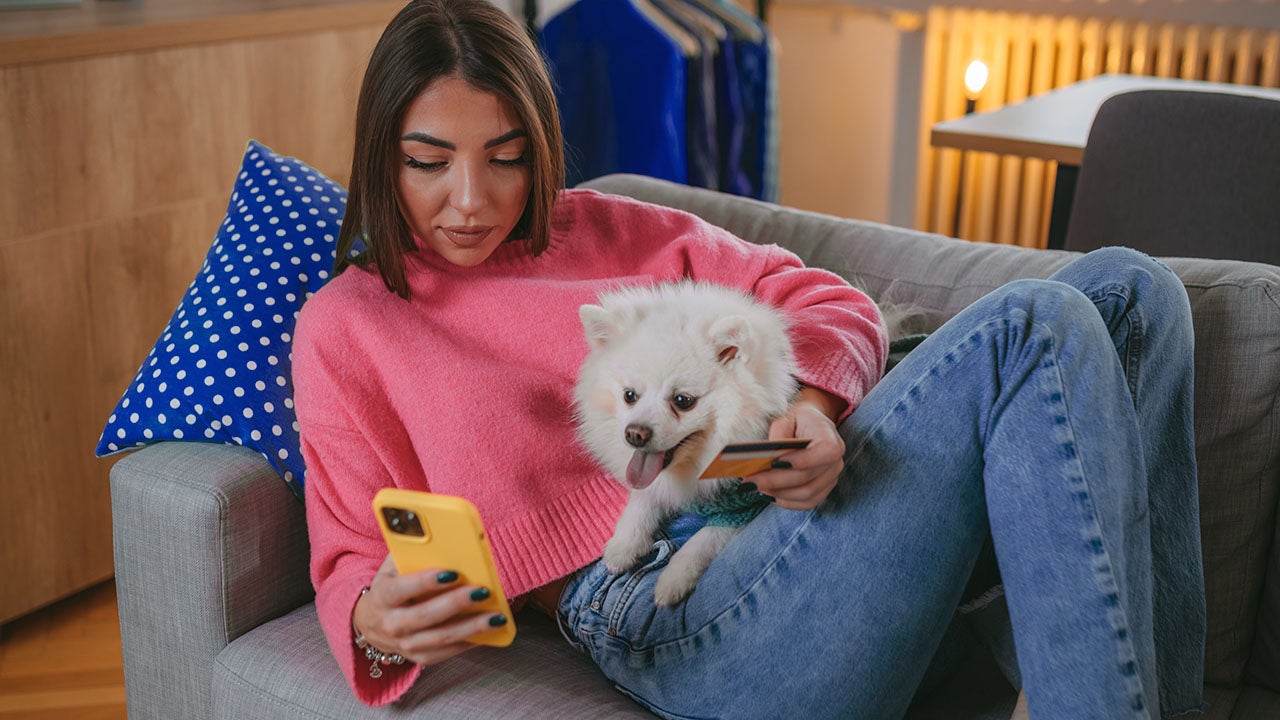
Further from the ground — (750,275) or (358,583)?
(750,275)

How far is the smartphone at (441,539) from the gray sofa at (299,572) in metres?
0.30

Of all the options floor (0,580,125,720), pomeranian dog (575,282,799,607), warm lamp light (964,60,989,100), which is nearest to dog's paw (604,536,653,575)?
pomeranian dog (575,282,799,607)

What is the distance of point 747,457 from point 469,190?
1.85 feet

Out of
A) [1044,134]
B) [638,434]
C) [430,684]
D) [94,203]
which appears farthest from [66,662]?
[1044,134]

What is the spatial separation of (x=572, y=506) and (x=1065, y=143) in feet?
5.68

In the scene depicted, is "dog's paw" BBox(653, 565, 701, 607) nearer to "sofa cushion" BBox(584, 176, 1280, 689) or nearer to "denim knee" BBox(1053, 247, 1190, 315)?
"denim knee" BBox(1053, 247, 1190, 315)

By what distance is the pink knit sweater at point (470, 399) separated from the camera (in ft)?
4.62

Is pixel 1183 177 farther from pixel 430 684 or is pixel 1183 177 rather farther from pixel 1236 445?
pixel 430 684

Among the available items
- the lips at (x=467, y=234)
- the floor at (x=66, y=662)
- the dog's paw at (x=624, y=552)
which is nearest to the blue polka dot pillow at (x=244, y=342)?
the lips at (x=467, y=234)

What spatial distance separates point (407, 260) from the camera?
61.4 inches

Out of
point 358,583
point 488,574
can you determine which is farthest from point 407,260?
point 488,574

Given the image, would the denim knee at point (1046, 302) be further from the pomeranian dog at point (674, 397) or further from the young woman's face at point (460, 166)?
the young woman's face at point (460, 166)

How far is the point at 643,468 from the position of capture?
49.4 inches

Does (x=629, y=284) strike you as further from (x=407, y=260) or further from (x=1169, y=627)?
(x=1169, y=627)
